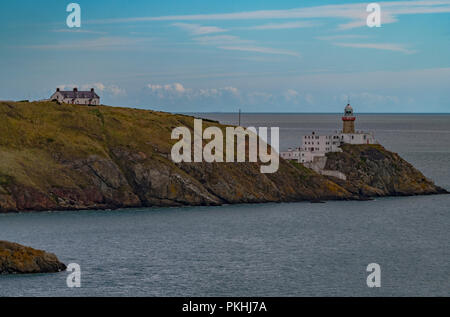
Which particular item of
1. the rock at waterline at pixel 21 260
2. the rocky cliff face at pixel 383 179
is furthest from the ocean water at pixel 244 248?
the rocky cliff face at pixel 383 179

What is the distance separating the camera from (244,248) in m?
125

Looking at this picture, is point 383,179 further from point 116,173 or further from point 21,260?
point 21,260

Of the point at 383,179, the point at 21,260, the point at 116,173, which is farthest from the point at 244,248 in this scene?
the point at 383,179

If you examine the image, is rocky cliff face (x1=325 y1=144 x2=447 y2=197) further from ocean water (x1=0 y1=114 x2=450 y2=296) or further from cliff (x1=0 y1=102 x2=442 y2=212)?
ocean water (x1=0 y1=114 x2=450 y2=296)

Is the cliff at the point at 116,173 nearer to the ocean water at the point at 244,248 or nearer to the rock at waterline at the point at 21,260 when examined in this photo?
the ocean water at the point at 244,248

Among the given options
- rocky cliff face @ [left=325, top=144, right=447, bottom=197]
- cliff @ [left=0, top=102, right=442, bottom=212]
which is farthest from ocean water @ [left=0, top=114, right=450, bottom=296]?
rocky cliff face @ [left=325, top=144, right=447, bottom=197]

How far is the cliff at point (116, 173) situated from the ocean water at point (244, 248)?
19.0ft

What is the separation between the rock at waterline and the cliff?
5868cm

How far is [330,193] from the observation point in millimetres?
186875

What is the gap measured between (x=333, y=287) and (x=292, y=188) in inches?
3441

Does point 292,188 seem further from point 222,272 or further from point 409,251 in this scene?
point 222,272

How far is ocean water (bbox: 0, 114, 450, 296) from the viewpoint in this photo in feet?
320

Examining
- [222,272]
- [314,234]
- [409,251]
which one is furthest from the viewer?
[314,234]

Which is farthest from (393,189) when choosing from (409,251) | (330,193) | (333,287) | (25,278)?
(25,278)
